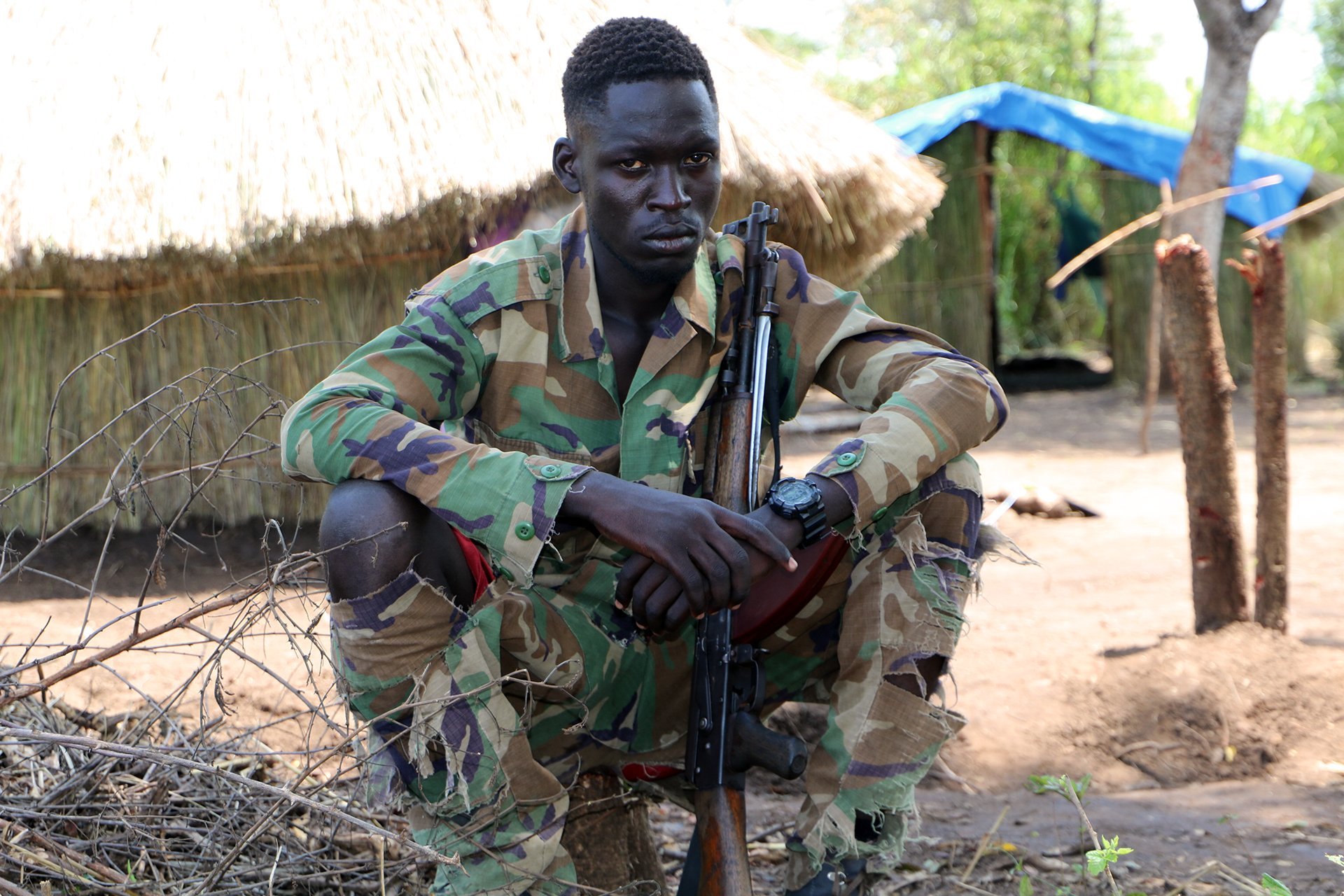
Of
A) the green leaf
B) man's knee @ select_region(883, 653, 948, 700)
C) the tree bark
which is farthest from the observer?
the tree bark

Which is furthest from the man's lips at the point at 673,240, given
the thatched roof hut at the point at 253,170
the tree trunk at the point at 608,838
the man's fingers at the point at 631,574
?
the thatched roof hut at the point at 253,170

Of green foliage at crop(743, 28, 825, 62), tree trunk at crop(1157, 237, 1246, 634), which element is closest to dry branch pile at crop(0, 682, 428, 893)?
tree trunk at crop(1157, 237, 1246, 634)

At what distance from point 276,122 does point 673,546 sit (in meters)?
3.34

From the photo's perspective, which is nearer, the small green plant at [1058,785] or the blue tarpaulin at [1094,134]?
the small green plant at [1058,785]

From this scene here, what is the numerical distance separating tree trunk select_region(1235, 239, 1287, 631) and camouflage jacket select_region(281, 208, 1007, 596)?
1.65 meters

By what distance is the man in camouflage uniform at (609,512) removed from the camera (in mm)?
1682

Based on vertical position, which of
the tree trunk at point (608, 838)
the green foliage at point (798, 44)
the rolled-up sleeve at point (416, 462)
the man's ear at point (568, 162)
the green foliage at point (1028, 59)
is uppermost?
the green foliage at point (798, 44)

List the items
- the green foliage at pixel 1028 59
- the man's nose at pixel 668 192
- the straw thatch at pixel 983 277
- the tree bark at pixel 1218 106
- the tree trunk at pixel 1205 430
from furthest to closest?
the green foliage at pixel 1028 59
the straw thatch at pixel 983 277
the tree bark at pixel 1218 106
the tree trunk at pixel 1205 430
the man's nose at pixel 668 192

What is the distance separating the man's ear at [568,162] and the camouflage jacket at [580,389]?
0.20 feet

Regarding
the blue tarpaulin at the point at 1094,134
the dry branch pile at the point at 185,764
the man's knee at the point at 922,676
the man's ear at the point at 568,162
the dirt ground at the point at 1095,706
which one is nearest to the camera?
the dry branch pile at the point at 185,764

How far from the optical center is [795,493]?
1781mm

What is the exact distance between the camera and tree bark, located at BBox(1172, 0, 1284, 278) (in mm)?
6777

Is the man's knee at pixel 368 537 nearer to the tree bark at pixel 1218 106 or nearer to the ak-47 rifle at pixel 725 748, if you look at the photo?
the ak-47 rifle at pixel 725 748

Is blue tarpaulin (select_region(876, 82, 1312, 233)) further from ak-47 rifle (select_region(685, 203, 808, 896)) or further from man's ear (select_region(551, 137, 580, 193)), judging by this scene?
ak-47 rifle (select_region(685, 203, 808, 896))
